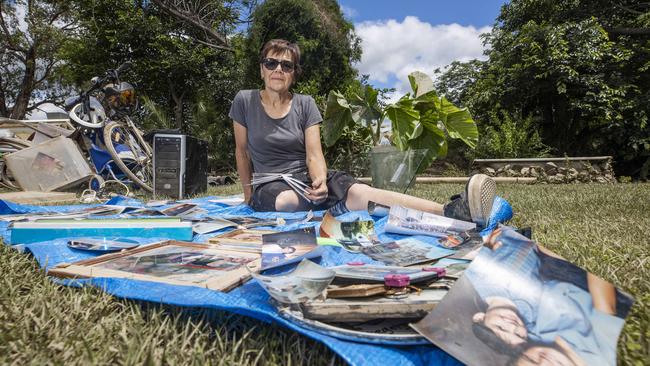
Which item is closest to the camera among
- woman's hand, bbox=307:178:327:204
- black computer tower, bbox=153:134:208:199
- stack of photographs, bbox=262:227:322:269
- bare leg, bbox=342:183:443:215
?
stack of photographs, bbox=262:227:322:269

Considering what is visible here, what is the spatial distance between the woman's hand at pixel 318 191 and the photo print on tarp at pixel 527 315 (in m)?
1.53

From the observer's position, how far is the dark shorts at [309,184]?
2.36 meters

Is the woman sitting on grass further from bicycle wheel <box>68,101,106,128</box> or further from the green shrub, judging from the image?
the green shrub

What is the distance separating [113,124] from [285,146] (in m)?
2.44

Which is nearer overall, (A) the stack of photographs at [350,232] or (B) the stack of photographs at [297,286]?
(B) the stack of photographs at [297,286]

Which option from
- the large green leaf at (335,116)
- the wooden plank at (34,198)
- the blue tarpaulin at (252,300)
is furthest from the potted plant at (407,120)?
the wooden plank at (34,198)

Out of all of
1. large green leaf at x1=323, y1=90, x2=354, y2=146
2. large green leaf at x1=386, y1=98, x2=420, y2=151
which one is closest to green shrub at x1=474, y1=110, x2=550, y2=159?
large green leaf at x1=386, y1=98, x2=420, y2=151

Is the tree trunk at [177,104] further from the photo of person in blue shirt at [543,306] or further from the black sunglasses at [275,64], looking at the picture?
the photo of person in blue shirt at [543,306]

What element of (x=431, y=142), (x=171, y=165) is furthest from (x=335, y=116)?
(x=171, y=165)

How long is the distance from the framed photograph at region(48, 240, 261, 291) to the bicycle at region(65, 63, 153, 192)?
2909 millimetres

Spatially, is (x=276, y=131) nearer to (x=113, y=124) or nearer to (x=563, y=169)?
(x=113, y=124)

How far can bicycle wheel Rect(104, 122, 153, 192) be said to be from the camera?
3758mm

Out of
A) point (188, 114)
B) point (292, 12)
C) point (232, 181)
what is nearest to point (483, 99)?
point (292, 12)

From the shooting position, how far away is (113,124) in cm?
387
